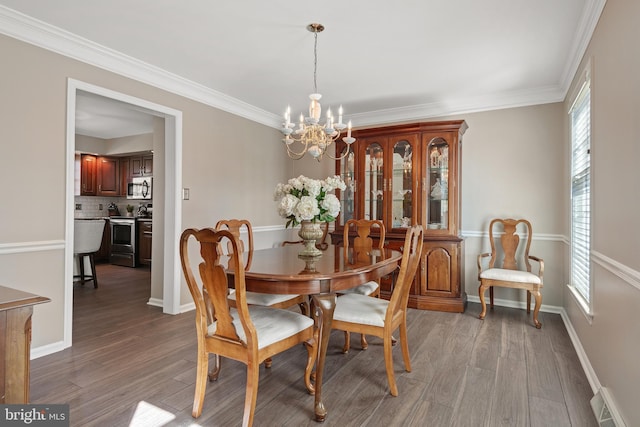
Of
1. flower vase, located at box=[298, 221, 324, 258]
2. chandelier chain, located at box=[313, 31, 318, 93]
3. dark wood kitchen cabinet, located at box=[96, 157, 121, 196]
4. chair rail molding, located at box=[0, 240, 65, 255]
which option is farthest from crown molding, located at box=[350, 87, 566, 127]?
dark wood kitchen cabinet, located at box=[96, 157, 121, 196]

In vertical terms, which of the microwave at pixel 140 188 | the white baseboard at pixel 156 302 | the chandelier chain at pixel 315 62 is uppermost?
the chandelier chain at pixel 315 62

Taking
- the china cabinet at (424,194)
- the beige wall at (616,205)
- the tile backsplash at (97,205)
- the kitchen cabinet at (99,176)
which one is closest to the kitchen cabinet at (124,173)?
the kitchen cabinet at (99,176)

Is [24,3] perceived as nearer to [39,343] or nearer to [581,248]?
[39,343]

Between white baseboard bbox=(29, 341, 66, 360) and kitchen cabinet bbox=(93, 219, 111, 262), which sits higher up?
kitchen cabinet bbox=(93, 219, 111, 262)

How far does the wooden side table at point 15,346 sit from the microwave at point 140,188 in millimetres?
5798

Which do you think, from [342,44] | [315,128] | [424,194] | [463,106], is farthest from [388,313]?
[463,106]

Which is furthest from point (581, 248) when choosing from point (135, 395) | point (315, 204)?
point (135, 395)

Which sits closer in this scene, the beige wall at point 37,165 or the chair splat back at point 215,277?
the chair splat back at point 215,277

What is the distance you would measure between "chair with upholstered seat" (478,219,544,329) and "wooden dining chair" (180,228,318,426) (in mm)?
2402

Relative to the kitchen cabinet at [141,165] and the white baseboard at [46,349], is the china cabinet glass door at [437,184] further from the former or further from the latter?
the kitchen cabinet at [141,165]

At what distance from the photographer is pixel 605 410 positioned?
5.96 ft

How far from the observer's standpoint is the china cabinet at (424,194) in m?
3.88

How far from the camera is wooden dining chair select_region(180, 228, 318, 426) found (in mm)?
1674

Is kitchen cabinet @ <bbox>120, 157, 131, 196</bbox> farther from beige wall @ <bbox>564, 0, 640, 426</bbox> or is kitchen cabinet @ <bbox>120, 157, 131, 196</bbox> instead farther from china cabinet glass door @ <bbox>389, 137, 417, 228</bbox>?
beige wall @ <bbox>564, 0, 640, 426</bbox>
